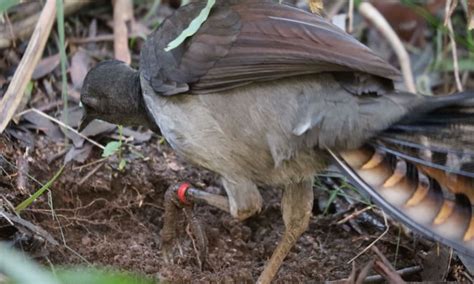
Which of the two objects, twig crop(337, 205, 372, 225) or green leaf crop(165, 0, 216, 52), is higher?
green leaf crop(165, 0, 216, 52)

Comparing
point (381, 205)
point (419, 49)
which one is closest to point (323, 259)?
point (381, 205)

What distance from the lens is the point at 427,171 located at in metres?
4.38

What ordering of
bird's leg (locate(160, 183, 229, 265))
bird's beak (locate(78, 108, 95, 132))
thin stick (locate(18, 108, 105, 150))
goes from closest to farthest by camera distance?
bird's leg (locate(160, 183, 229, 265)), bird's beak (locate(78, 108, 95, 132)), thin stick (locate(18, 108, 105, 150))

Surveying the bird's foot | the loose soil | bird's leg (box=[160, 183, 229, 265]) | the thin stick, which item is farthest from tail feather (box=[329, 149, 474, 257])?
the thin stick

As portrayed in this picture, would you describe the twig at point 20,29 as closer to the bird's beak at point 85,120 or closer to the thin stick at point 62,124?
the thin stick at point 62,124

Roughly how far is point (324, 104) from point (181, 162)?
1.43m

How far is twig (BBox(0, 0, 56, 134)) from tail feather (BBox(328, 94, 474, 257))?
1.78 m

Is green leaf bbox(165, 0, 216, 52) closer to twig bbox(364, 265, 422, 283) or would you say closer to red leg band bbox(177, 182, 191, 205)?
red leg band bbox(177, 182, 191, 205)

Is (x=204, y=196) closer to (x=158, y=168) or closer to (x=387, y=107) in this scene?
(x=158, y=168)

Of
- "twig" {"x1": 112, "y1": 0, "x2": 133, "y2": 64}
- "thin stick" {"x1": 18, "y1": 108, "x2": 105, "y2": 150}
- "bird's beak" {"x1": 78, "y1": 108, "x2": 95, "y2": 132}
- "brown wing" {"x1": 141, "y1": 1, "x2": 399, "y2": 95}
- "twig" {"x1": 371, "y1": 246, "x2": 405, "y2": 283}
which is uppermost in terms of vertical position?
"brown wing" {"x1": 141, "y1": 1, "x2": 399, "y2": 95}

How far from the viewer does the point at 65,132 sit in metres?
5.67

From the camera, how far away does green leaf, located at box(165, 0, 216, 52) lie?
177 inches

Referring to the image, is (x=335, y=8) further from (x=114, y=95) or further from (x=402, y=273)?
A: (x=402, y=273)

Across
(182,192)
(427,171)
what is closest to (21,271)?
(427,171)
